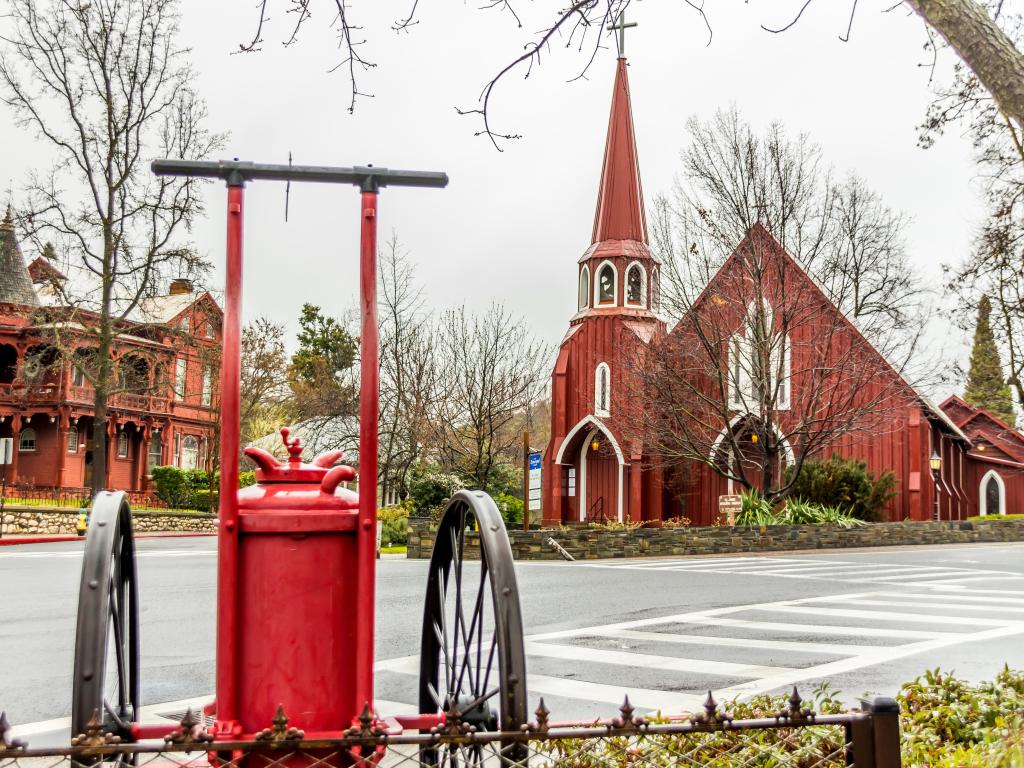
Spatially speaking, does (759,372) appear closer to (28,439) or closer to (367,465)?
(367,465)

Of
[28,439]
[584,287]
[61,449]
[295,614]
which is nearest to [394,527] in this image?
[584,287]

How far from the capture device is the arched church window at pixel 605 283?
37.1 metres

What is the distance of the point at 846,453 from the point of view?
108ft

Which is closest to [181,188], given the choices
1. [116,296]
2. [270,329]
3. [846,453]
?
[116,296]

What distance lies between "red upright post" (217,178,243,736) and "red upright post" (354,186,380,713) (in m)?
0.37

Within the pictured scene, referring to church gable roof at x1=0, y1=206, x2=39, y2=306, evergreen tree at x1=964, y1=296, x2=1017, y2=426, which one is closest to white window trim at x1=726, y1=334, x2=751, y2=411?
evergreen tree at x1=964, y1=296, x2=1017, y2=426

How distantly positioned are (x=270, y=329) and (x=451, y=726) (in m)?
43.7

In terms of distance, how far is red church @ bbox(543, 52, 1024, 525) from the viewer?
27.5 meters

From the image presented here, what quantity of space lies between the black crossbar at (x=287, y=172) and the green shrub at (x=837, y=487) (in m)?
28.1

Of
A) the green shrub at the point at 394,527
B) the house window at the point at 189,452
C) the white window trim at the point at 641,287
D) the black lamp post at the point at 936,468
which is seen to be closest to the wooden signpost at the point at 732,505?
the green shrub at the point at 394,527

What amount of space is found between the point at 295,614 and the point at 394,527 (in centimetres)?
2661

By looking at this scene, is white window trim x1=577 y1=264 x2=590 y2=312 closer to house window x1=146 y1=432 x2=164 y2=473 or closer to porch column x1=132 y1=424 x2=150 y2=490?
porch column x1=132 y1=424 x2=150 y2=490

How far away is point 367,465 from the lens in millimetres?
3002

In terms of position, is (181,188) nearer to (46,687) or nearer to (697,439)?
(697,439)
